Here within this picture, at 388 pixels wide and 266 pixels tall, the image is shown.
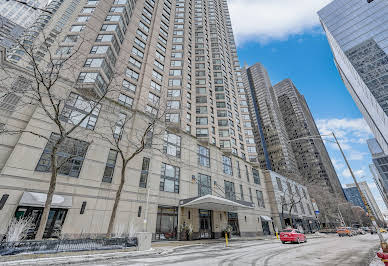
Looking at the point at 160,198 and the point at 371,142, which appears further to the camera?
the point at 371,142

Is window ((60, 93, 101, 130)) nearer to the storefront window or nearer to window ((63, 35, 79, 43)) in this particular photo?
window ((63, 35, 79, 43))

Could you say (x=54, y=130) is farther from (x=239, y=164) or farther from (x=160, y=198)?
(x=239, y=164)

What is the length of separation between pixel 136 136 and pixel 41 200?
10290 mm

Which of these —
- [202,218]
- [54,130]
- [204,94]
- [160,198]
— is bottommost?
[202,218]

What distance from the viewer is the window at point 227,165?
34.9 metres

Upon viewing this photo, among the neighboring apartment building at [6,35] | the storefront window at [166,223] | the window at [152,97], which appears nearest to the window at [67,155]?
the neighboring apartment building at [6,35]

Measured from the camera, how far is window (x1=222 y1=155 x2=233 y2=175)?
34.9 m

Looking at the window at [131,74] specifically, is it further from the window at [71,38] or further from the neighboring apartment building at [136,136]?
the window at [71,38]

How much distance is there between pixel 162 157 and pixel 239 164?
1966cm

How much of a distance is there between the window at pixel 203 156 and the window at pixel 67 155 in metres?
17.6

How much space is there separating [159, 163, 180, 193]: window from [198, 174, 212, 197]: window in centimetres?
444

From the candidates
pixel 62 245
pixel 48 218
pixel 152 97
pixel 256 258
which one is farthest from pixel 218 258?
pixel 152 97

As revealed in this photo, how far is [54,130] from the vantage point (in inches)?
715

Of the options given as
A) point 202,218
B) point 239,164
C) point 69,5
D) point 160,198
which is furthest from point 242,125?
point 69,5
